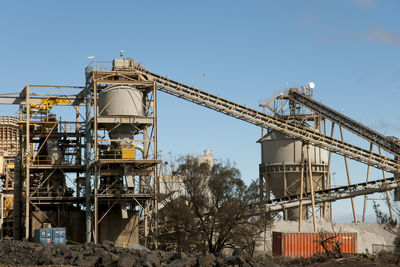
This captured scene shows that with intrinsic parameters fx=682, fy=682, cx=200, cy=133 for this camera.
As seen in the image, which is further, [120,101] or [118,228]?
[118,228]

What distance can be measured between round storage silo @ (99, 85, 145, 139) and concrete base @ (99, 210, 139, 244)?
5994 millimetres

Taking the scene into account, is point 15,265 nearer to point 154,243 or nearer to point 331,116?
point 154,243

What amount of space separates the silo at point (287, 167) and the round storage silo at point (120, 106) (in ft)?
51.1

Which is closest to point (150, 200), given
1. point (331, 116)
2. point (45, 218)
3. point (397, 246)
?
point (45, 218)

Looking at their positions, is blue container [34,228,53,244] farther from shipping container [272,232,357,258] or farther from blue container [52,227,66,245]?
shipping container [272,232,357,258]

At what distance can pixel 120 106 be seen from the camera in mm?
49281

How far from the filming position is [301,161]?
→ 57812 mm

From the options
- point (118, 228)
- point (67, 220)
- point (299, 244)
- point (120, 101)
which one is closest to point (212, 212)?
point (299, 244)

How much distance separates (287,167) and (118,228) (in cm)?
1723

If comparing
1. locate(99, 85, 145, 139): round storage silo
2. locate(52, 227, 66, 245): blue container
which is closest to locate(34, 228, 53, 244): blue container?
locate(52, 227, 66, 245): blue container

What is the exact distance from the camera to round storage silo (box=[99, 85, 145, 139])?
4931cm

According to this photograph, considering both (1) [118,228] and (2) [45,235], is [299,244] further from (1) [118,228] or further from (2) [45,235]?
(2) [45,235]

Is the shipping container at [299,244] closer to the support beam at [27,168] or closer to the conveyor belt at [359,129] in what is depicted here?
the conveyor belt at [359,129]

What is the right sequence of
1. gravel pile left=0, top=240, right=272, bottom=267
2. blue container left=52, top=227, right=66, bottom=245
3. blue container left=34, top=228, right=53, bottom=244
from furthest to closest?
blue container left=52, top=227, right=66, bottom=245
blue container left=34, top=228, right=53, bottom=244
gravel pile left=0, top=240, right=272, bottom=267
